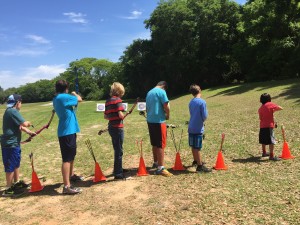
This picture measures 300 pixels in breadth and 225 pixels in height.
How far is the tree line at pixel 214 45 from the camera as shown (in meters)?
31.0

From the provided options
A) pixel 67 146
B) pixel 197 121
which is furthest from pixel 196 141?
pixel 67 146

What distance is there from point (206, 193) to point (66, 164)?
8.58ft

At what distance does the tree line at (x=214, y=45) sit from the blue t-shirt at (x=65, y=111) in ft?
69.0

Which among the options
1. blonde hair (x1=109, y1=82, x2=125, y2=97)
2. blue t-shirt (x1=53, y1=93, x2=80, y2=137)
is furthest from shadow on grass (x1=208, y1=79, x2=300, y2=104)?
blue t-shirt (x1=53, y1=93, x2=80, y2=137)

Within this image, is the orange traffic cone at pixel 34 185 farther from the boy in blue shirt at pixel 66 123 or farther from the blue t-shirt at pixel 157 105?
the blue t-shirt at pixel 157 105

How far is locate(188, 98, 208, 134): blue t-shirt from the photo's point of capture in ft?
20.7

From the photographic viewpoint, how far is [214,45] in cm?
4066

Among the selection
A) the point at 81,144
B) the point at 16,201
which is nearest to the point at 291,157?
the point at 16,201

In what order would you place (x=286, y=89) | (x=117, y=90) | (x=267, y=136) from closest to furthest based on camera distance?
(x=117, y=90) → (x=267, y=136) → (x=286, y=89)

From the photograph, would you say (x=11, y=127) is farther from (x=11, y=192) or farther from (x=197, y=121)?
(x=197, y=121)

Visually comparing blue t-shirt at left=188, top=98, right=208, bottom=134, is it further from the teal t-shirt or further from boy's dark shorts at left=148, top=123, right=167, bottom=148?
the teal t-shirt

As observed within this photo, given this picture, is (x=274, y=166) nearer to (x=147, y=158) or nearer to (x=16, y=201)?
(x=147, y=158)

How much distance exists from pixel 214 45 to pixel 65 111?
37.3 meters

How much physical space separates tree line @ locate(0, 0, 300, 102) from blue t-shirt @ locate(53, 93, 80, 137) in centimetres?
2104
